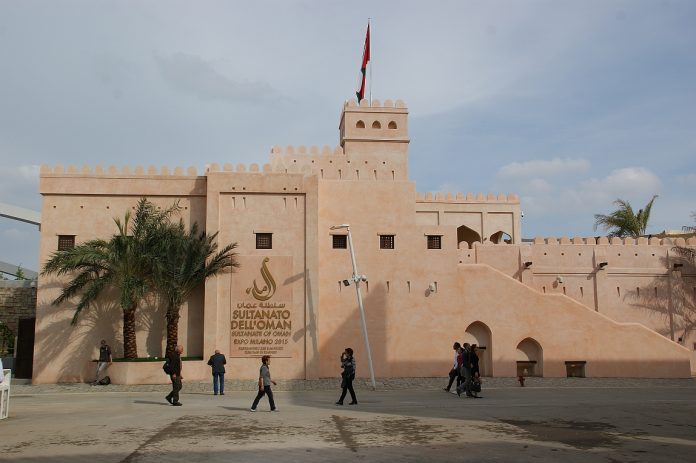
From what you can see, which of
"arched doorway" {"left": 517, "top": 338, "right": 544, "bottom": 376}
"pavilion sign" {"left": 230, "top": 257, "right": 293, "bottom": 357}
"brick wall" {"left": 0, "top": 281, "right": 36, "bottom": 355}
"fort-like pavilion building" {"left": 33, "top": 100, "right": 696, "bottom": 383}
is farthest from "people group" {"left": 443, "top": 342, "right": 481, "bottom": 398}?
"brick wall" {"left": 0, "top": 281, "right": 36, "bottom": 355}

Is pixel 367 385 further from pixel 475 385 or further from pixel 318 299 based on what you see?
pixel 475 385

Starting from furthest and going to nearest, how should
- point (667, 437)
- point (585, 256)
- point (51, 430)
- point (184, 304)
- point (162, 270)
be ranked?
point (585, 256), point (184, 304), point (162, 270), point (51, 430), point (667, 437)

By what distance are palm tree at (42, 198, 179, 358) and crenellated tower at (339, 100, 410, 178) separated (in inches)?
A: 533

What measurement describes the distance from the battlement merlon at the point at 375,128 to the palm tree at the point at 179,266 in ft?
41.8

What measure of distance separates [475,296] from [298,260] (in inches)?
268

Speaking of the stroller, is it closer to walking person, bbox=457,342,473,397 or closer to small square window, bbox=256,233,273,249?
walking person, bbox=457,342,473,397

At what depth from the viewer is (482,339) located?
26516mm

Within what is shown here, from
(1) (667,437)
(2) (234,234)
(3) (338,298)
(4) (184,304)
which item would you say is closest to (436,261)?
(3) (338,298)

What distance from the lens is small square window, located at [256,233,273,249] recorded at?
2534cm

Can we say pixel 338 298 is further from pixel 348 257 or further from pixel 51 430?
pixel 51 430

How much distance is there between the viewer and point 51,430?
12.3m

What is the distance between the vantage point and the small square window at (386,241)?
26234 mm

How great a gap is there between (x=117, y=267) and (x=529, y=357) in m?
15.6

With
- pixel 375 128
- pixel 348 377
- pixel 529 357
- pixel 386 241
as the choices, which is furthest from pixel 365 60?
pixel 348 377
